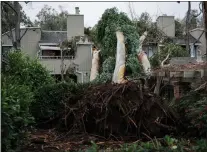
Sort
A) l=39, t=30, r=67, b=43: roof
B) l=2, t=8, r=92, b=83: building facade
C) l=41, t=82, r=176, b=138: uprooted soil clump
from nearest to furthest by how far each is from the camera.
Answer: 1. l=41, t=82, r=176, b=138: uprooted soil clump
2. l=2, t=8, r=92, b=83: building facade
3. l=39, t=30, r=67, b=43: roof

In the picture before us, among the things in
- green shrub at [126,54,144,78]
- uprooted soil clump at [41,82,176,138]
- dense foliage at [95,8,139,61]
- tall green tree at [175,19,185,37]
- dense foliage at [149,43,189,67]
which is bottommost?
uprooted soil clump at [41,82,176,138]

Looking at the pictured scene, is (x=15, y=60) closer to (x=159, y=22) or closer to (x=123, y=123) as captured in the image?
(x=123, y=123)

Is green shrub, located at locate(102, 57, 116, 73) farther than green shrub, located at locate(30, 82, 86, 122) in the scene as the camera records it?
Yes

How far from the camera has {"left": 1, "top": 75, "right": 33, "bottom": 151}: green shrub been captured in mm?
5160

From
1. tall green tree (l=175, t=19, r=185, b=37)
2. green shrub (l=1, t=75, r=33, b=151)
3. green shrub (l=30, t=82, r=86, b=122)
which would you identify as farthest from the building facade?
green shrub (l=1, t=75, r=33, b=151)

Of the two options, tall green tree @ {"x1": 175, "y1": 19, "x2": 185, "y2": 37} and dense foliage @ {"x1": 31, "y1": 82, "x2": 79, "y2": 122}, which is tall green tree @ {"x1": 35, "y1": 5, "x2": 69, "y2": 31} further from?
dense foliage @ {"x1": 31, "y1": 82, "x2": 79, "y2": 122}

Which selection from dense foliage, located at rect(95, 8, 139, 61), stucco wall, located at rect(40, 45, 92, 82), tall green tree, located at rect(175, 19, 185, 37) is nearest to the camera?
dense foliage, located at rect(95, 8, 139, 61)

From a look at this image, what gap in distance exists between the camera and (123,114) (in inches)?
327

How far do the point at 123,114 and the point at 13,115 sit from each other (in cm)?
335

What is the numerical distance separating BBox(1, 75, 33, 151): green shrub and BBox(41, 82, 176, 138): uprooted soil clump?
2.23 metres

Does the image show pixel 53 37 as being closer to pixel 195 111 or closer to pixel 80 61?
pixel 80 61

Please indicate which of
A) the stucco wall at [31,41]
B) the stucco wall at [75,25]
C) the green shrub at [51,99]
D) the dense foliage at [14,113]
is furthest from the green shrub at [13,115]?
the stucco wall at [31,41]

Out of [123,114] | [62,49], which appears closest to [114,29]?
[123,114]

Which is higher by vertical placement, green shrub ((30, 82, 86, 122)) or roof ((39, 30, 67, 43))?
roof ((39, 30, 67, 43))
